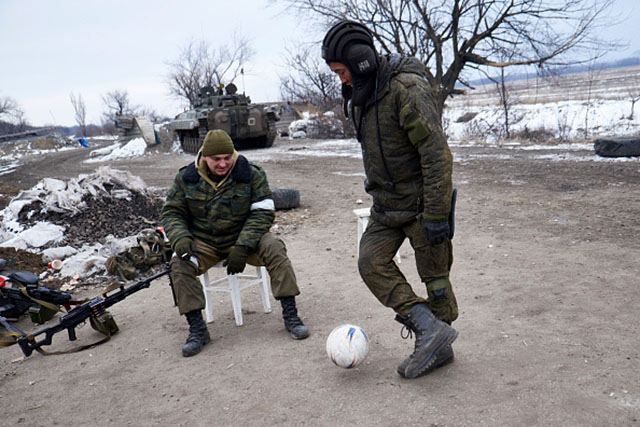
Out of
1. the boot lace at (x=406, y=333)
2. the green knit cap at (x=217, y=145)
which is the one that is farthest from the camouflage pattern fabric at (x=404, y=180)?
the green knit cap at (x=217, y=145)

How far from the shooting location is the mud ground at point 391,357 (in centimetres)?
297

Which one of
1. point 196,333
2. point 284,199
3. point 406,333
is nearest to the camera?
point 406,333

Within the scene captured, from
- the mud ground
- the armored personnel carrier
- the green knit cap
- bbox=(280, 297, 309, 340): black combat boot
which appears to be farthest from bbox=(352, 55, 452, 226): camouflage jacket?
the armored personnel carrier

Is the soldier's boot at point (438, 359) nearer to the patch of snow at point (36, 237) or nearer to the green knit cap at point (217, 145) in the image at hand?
the green knit cap at point (217, 145)

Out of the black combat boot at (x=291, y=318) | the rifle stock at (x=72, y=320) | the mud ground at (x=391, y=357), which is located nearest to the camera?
the mud ground at (x=391, y=357)

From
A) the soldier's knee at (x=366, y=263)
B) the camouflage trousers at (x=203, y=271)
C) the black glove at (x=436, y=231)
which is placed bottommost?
the camouflage trousers at (x=203, y=271)

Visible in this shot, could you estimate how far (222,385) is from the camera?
3.47 meters

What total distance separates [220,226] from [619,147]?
30.4 ft

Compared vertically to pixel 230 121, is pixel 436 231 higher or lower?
lower

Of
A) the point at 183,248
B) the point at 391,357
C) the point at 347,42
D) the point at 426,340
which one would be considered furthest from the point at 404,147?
the point at 183,248

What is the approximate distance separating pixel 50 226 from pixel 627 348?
6.70 meters

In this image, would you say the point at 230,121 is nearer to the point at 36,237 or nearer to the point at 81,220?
the point at 81,220

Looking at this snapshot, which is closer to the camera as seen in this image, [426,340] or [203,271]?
[426,340]

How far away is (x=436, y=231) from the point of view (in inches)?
119
